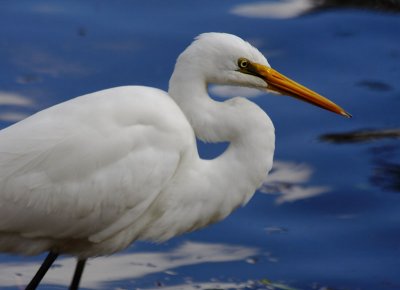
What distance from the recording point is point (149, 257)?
20.1 feet

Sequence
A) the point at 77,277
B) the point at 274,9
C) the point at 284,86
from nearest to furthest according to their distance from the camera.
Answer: the point at 284,86 < the point at 77,277 < the point at 274,9

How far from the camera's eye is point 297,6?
353 inches

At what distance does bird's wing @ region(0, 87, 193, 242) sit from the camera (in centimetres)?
479

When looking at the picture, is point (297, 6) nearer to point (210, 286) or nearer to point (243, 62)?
point (210, 286)

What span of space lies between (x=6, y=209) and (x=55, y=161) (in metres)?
0.25

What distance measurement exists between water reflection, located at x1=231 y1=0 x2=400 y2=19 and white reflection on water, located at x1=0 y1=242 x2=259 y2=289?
2.85 metres

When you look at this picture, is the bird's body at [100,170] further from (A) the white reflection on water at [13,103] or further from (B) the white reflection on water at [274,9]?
(B) the white reflection on water at [274,9]

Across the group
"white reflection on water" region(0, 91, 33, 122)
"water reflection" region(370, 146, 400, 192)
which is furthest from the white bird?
"white reflection on water" region(0, 91, 33, 122)

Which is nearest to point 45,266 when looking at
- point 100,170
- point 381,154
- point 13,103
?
point 100,170

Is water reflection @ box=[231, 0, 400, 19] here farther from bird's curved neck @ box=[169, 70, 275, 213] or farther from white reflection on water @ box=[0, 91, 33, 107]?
bird's curved neck @ box=[169, 70, 275, 213]

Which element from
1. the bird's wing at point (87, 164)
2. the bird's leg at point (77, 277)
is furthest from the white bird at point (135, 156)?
the bird's leg at point (77, 277)

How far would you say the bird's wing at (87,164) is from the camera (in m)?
4.79

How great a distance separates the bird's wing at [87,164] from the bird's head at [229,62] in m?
0.20

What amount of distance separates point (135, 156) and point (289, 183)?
7.61 ft
